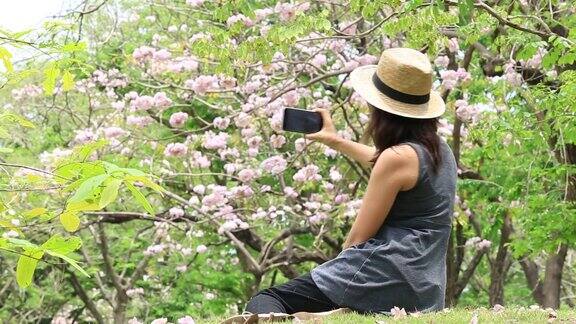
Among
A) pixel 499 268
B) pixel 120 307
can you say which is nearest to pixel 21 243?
pixel 499 268

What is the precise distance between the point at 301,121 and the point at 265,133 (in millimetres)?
5389

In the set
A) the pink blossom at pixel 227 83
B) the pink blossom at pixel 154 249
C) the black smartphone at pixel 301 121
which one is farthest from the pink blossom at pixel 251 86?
the black smartphone at pixel 301 121

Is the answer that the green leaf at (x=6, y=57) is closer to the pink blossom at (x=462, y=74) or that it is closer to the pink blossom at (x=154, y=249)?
the pink blossom at (x=462, y=74)

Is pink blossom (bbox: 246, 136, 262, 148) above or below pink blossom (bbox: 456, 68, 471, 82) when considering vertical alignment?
below

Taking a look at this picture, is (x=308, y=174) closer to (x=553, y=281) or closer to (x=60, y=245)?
(x=553, y=281)

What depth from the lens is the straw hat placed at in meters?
3.79

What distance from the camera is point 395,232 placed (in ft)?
12.1

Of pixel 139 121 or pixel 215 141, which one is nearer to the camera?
pixel 215 141

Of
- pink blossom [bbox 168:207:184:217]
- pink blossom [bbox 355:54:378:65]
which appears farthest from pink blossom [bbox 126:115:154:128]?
pink blossom [bbox 355:54:378:65]

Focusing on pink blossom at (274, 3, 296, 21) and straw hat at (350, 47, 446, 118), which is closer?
straw hat at (350, 47, 446, 118)

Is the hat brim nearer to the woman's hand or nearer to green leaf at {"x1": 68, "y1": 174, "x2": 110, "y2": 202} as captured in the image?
A: the woman's hand

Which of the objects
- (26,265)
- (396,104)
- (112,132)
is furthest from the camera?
(112,132)

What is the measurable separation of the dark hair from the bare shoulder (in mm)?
122

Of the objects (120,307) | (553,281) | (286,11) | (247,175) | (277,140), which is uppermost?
(286,11)
